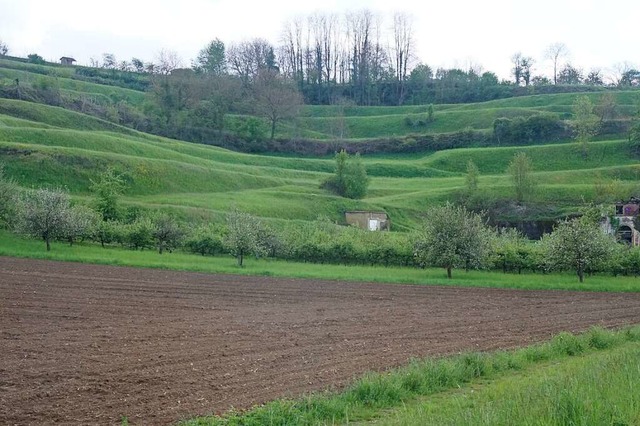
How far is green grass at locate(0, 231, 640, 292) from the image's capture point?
38.0 m

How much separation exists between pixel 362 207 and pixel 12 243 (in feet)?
133

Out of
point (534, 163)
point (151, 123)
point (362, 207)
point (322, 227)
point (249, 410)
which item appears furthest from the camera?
point (151, 123)

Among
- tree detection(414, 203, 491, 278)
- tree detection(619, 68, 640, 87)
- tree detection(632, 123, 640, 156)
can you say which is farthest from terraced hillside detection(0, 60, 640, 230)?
tree detection(619, 68, 640, 87)

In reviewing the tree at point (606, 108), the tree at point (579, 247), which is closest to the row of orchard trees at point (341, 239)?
the tree at point (579, 247)

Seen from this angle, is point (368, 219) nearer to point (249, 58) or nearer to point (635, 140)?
point (635, 140)

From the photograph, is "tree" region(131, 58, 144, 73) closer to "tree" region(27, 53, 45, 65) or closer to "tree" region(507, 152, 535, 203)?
"tree" region(27, 53, 45, 65)

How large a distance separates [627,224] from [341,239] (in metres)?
34.6

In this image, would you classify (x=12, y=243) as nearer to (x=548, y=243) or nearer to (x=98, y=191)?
(x=98, y=191)

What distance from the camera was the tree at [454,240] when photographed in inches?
1598

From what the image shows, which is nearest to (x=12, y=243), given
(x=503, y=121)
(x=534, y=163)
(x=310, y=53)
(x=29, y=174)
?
(x=29, y=174)

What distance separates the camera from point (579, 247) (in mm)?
39469

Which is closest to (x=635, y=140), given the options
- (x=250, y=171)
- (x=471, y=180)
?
(x=471, y=180)

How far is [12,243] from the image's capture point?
4781 cm

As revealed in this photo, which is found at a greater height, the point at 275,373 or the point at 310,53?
the point at 310,53
